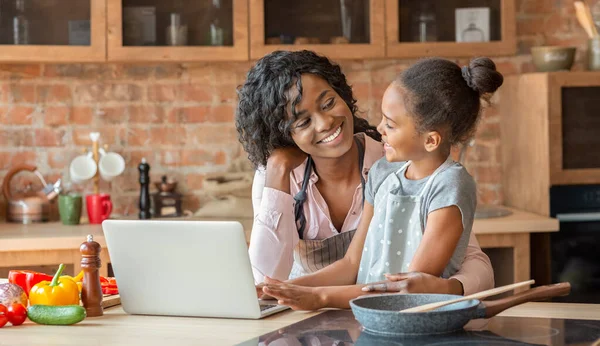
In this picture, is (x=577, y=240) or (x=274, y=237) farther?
(x=577, y=240)

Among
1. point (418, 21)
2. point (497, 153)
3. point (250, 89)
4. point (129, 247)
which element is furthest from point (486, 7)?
point (129, 247)

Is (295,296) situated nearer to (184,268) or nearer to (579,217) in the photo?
(184,268)

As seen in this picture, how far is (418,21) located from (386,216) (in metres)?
1.92

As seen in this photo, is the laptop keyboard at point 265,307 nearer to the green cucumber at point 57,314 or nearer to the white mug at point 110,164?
the green cucumber at point 57,314

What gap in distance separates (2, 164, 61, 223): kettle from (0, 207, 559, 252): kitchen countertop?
79mm

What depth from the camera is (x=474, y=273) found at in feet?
6.62

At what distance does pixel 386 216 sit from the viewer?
2.06 m

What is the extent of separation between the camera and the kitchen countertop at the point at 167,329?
1.62 metres

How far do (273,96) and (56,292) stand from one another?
0.83 meters

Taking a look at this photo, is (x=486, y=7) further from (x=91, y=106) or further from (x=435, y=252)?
(x=435, y=252)

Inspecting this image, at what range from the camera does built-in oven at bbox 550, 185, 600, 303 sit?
3.60 m

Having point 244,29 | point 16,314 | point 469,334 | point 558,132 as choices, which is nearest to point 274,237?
point 16,314

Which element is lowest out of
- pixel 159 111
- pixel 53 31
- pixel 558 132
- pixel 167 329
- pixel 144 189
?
pixel 167 329

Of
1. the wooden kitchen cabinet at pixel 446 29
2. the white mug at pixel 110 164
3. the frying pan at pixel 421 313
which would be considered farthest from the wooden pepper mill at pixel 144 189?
the frying pan at pixel 421 313
